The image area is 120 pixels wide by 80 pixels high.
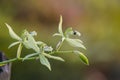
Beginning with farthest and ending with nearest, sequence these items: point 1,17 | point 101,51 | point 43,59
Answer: point 101,51, point 1,17, point 43,59

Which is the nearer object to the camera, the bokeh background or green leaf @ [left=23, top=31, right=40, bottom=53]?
green leaf @ [left=23, top=31, right=40, bottom=53]

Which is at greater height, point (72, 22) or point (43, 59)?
point (72, 22)

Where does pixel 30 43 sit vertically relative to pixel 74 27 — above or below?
below

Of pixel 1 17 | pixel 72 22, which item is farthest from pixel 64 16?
pixel 1 17

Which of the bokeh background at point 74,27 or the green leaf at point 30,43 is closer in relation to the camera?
the green leaf at point 30,43

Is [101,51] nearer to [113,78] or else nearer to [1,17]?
[113,78]

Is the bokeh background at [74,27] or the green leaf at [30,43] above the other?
the bokeh background at [74,27]

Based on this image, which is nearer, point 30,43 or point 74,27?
point 30,43

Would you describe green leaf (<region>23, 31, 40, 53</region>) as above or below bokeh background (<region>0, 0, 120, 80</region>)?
below
